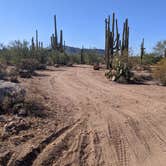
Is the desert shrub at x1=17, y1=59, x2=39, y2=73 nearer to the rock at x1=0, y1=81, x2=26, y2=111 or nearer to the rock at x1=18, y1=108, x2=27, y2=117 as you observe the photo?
the rock at x1=0, y1=81, x2=26, y2=111

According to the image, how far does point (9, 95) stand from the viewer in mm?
9594

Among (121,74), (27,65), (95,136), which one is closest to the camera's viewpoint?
(95,136)

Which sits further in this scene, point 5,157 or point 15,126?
point 15,126

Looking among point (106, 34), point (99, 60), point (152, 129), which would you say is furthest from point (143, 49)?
point (152, 129)

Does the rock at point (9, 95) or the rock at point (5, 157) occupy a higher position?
the rock at point (9, 95)

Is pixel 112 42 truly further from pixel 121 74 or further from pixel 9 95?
pixel 9 95

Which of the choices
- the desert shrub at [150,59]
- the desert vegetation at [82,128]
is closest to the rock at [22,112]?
the desert vegetation at [82,128]

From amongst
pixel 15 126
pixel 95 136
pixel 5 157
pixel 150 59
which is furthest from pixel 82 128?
pixel 150 59

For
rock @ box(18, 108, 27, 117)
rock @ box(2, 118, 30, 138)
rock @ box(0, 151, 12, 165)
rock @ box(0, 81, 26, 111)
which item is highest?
rock @ box(0, 81, 26, 111)

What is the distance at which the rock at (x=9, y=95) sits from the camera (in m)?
9.09

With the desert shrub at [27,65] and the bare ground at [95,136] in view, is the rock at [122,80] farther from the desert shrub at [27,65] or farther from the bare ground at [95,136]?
the desert shrub at [27,65]

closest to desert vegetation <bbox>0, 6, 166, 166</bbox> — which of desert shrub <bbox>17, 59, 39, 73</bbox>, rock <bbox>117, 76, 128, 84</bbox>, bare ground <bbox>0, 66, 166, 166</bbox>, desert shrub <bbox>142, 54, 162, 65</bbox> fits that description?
bare ground <bbox>0, 66, 166, 166</bbox>

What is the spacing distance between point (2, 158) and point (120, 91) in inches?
388

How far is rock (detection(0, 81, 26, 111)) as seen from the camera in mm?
9086
